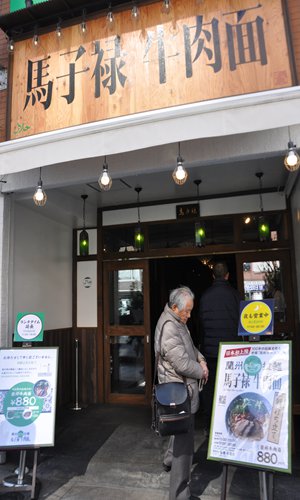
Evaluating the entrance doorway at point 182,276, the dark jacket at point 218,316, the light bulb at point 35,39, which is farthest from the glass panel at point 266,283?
the light bulb at point 35,39

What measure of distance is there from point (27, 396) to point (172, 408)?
130 cm

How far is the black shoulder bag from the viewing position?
2.56 metres

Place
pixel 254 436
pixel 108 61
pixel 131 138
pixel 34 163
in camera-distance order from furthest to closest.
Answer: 1. pixel 108 61
2. pixel 34 163
3. pixel 131 138
4. pixel 254 436

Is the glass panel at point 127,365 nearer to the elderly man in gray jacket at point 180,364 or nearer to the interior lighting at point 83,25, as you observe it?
the elderly man in gray jacket at point 180,364

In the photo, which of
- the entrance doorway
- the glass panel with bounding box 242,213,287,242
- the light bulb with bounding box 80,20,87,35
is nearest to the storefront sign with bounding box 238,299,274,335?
the glass panel with bounding box 242,213,287,242

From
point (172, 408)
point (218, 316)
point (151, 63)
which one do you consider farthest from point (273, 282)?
point (151, 63)

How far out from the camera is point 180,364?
2.73 meters

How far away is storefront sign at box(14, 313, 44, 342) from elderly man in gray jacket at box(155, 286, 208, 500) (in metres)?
1.19

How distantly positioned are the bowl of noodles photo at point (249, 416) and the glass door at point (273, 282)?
241 centimetres

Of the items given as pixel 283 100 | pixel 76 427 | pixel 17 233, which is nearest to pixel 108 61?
pixel 283 100

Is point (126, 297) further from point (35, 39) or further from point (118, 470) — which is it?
point (35, 39)

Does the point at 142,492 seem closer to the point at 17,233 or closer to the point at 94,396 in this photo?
the point at 94,396

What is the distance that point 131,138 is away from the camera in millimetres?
2812

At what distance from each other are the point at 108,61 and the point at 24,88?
95cm
